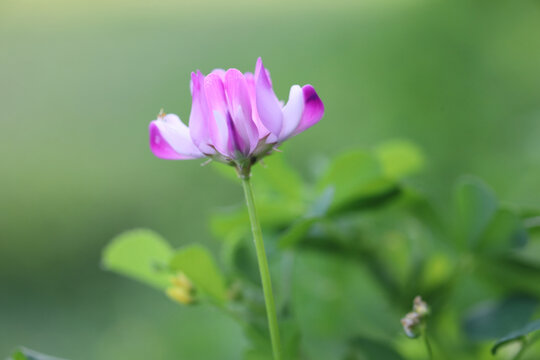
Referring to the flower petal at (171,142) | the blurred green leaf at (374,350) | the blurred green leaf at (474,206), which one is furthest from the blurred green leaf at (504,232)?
the flower petal at (171,142)

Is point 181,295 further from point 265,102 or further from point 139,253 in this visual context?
point 265,102

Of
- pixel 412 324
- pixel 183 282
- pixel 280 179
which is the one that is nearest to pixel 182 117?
Result: pixel 280 179

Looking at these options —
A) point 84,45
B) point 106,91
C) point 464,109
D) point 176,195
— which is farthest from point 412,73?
point 84,45

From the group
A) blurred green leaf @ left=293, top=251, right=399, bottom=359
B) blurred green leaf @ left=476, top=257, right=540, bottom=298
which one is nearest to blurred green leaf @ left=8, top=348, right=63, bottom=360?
blurred green leaf @ left=293, top=251, right=399, bottom=359

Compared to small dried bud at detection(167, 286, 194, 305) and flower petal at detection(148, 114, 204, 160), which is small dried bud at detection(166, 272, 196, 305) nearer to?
small dried bud at detection(167, 286, 194, 305)

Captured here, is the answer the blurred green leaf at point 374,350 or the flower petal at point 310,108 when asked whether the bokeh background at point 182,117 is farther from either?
the flower petal at point 310,108
